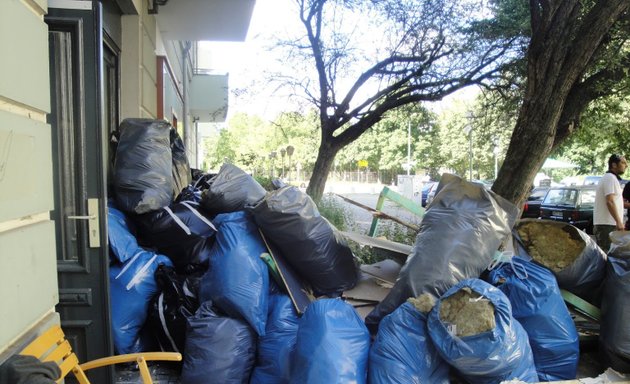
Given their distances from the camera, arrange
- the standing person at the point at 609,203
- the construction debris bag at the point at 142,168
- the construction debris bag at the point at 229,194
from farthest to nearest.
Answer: the standing person at the point at 609,203 < the construction debris bag at the point at 229,194 < the construction debris bag at the point at 142,168

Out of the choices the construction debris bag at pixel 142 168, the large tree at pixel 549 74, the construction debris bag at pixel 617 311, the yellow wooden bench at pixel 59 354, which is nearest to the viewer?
the yellow wooden bench at pixel 59 354

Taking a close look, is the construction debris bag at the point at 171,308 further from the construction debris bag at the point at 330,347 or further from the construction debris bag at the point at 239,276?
the construction debris bag at the point at 330,347

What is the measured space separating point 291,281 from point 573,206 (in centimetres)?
1040

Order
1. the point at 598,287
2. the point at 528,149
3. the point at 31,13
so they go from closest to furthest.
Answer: the point at 31,13
the point at 598,287
the point at 528,149

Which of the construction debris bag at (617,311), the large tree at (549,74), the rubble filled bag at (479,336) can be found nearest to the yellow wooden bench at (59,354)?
the rubble filled bag at (479,336)

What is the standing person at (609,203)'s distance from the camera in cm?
511

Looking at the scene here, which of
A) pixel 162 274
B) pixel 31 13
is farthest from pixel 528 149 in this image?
pixel 31 13

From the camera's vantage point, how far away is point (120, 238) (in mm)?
2938

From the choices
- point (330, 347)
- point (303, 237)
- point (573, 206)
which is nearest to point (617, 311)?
point (330, 347)

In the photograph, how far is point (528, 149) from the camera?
4398mm

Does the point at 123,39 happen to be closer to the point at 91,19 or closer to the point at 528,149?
the point at 91,19

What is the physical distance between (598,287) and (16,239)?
3.21 meters

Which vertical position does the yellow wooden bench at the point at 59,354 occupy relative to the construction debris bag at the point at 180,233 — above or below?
below

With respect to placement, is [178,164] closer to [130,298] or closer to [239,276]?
[130,298]
